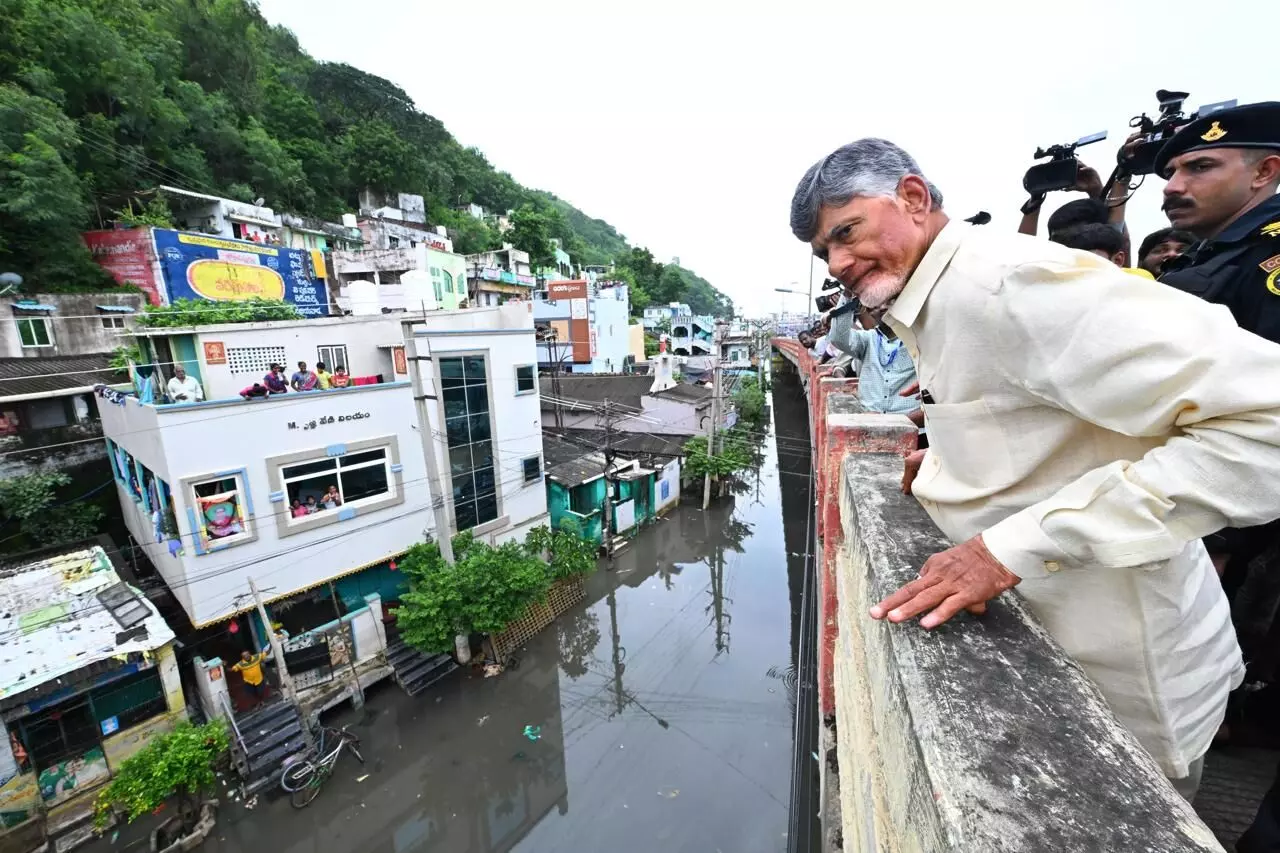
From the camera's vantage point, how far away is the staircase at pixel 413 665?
10.8 metres

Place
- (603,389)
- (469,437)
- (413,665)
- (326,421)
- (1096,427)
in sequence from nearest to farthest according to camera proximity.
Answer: (1096,427) → (326,421) → (413,665) → (469,437) → (603,389)

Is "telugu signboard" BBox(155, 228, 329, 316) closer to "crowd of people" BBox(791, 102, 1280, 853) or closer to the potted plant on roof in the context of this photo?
the potted plant on roof

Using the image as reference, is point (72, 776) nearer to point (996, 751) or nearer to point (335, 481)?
point (335, 481)

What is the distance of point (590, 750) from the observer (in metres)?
10.2

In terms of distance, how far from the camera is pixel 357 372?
11.5 m

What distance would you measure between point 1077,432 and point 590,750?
37.1 feet

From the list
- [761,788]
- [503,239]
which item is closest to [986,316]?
[761,788]

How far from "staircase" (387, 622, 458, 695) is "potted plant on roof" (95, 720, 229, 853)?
304 cm

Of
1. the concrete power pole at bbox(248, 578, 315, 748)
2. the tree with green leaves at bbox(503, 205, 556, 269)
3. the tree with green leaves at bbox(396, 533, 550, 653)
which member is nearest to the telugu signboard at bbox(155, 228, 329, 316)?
the tree with green leaves at bbox(396, 533, 550, 653)

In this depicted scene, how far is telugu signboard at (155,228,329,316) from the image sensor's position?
57.1 ft

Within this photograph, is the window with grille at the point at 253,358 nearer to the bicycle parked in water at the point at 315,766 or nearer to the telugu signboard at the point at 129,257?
the bicycle parked in water at the point at 315,766

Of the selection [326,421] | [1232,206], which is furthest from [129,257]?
[1232,206]

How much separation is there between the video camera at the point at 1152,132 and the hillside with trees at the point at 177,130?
2446 cm

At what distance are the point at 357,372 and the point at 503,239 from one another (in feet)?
115
